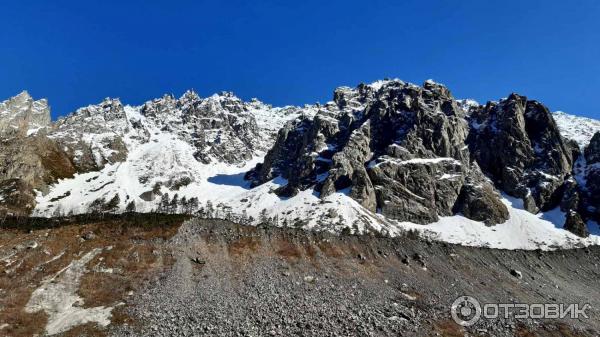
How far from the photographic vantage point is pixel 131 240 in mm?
71250

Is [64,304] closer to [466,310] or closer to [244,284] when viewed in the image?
[244,284]

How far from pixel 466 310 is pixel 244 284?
31320 mm

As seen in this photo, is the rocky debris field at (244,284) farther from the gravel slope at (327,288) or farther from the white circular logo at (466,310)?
the white circular logo at (466,310)

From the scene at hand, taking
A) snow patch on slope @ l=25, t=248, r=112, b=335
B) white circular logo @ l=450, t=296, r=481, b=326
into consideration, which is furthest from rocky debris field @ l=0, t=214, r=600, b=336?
white circular logo @ l=450, t=296, r=481, b=326

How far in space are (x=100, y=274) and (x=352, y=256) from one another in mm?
41269

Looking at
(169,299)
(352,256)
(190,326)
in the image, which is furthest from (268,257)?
(190,326)

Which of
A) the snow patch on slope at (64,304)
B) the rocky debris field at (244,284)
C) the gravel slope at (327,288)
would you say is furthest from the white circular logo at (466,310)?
the snow patch on slope at (64,304)

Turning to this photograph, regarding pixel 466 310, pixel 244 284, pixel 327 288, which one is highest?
pixel 327 288

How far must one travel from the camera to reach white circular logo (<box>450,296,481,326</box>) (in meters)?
56.3

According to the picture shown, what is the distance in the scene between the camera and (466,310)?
200 feet

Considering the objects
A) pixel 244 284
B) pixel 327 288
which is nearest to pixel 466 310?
pixel 327 288

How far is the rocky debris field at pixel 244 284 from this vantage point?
4827 cm

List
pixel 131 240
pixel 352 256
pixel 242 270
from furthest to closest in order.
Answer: pixel 352 256 < pixel 131 240 < pixel 242 270

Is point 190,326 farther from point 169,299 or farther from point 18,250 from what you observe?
point 18,250
